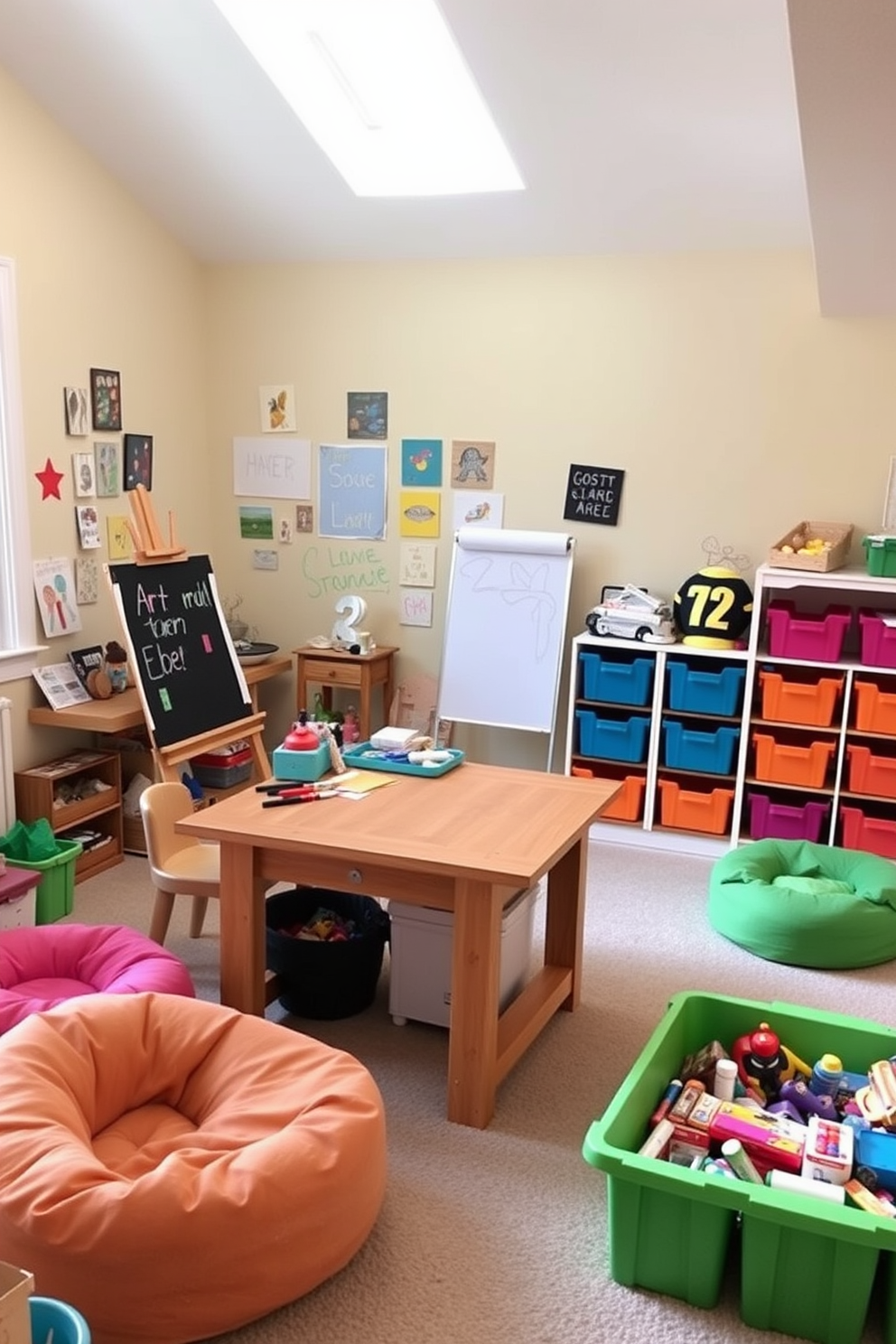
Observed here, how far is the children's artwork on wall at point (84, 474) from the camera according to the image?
4.09 metres

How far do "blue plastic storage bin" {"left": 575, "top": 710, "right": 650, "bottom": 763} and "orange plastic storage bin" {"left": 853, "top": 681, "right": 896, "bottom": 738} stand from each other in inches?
30.2

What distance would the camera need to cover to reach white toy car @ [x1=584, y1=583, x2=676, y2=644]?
13.6 ft

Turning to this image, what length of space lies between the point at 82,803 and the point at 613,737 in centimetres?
198

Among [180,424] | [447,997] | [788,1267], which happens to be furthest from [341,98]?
[788,1267]

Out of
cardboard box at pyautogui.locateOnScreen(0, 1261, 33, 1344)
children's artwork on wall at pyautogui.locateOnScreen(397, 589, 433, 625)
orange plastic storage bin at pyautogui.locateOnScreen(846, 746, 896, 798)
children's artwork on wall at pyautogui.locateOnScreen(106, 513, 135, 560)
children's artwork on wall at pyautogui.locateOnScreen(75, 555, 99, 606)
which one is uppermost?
children's artwork on wall at pyautogui.locateOnScreen(106, 513, 135, 560)

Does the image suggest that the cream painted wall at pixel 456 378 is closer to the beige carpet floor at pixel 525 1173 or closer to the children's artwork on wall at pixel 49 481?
the children's artwork on wall at pixel 49 481

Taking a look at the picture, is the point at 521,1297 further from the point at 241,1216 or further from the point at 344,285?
the point at 344,285

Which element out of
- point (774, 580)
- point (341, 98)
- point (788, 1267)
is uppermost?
point (341, 98)

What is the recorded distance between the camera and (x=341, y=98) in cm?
399

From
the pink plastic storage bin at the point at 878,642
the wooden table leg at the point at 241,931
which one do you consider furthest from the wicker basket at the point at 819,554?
the wooden table leg at the point at 241,931

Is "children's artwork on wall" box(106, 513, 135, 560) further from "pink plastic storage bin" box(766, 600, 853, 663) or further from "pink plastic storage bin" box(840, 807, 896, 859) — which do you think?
"pink plastic storage bin" box(840, 807, 896, 859)

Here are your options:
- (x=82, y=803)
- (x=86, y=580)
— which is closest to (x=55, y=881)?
Answer: (x=82, y=803)

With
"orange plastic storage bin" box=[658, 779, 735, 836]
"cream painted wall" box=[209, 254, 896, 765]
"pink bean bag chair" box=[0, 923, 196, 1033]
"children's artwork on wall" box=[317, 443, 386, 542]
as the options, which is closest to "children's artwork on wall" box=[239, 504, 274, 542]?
"cream painted wall" box=[209, 254, 896, 765]

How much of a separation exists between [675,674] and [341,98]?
2433 millimetres
